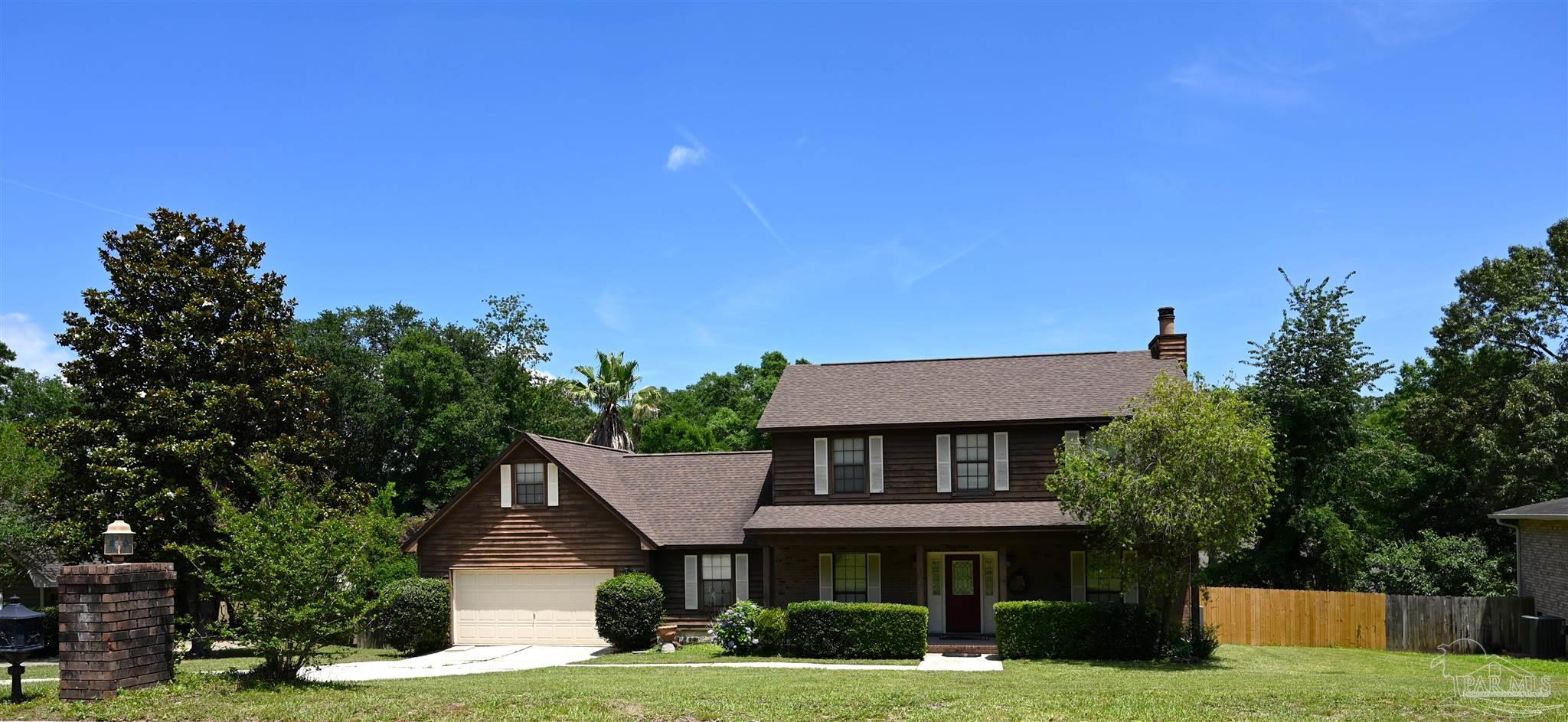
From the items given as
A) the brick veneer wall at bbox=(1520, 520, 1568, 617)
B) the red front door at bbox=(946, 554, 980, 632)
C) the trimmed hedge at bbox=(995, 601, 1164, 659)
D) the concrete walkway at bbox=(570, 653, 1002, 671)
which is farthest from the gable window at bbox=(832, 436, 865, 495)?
the brick veneer wall at bbox=(1520, 520, 1568, 617)

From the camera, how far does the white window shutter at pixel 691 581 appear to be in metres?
27.8

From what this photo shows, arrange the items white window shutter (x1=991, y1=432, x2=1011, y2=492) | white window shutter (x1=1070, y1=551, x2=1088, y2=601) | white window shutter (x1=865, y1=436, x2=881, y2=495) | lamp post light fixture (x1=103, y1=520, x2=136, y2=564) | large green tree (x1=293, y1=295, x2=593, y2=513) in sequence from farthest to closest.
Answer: large green tree (x1=293, y1=295, x2=593, y2=513) → white window shutter (x1=865, y1=436, x2=881, y2=495) → white window shutter (x1=991, y1=432, x2=1011, y2=492) → white window shutter (x1=1070, y1=551, x2=1088, y2=601) → lamp post light fixture (x1=103, y1=520, x2=136, y2=564)

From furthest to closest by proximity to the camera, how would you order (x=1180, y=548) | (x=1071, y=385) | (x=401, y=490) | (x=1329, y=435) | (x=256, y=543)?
1. (x=401, y=490)
2. (x=1329, y=435)
3. (x=1071, y=385)
4. (x=1180, y=548)
5. (x=256, y=543)

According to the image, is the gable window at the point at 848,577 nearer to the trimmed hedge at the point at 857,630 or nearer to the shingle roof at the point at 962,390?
the shingle roof at the point at 962,390

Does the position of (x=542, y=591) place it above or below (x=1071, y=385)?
below

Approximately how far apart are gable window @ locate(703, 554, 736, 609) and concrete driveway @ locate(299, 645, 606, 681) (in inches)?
113

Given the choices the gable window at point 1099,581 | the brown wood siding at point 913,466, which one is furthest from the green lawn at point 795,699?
the brown wood siding at point 913,466

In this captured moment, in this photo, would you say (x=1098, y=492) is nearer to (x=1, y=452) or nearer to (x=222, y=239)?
(x=222, y=239)

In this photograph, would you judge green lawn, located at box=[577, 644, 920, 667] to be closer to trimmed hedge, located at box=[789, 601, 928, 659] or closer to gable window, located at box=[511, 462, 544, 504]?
trimmed hedge, located at box=[789, 601, 928, 659]

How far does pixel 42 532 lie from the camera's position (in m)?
26.9

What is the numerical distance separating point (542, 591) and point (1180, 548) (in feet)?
49.9

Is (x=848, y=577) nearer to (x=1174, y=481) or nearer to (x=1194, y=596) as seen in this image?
(x=1194, y=596)

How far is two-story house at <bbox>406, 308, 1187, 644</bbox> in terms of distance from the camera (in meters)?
26.2

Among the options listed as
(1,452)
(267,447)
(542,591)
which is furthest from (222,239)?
(1,452)
